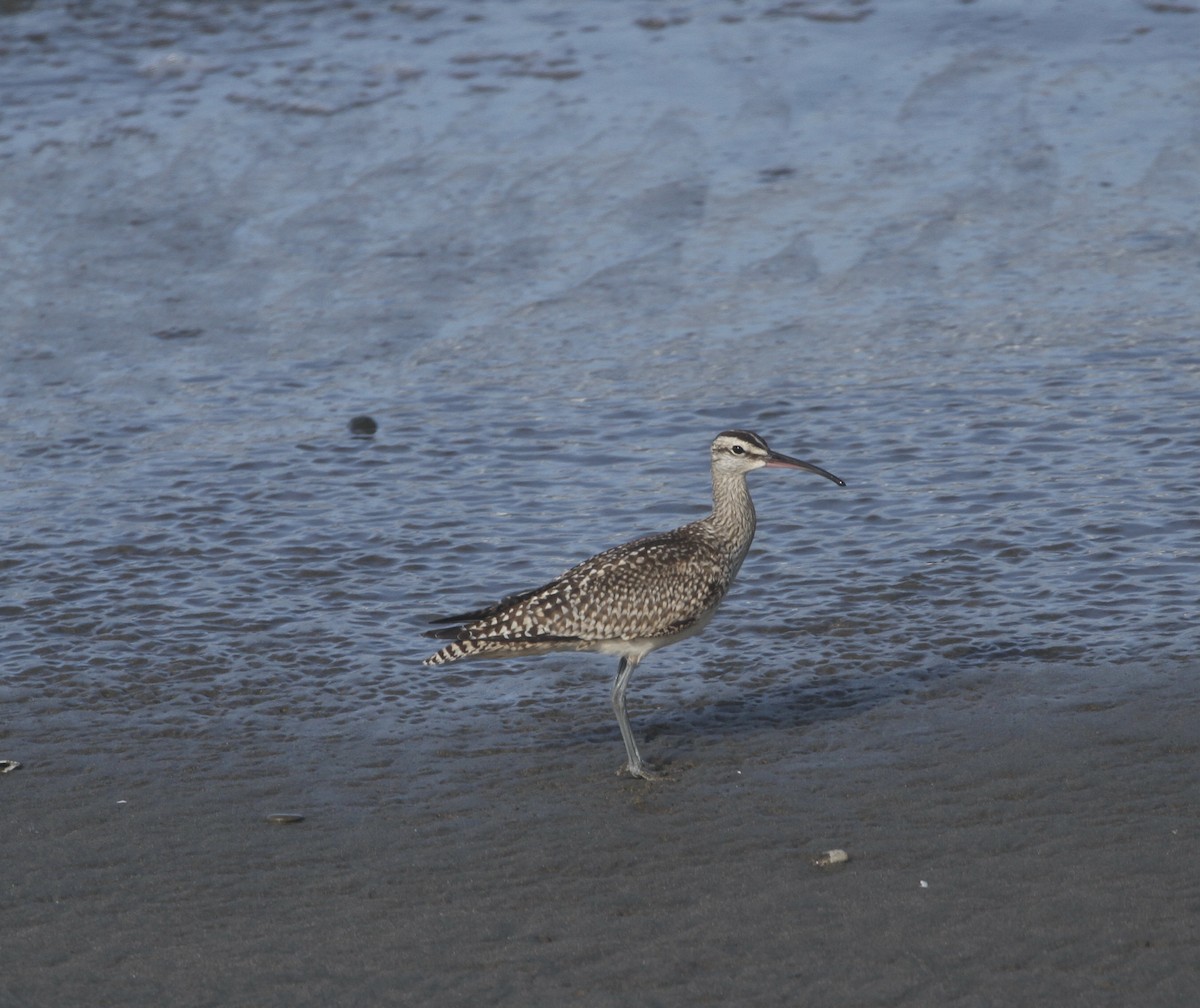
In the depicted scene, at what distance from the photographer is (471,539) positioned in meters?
10.9

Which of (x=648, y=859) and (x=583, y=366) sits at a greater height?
(x=648, y=859)

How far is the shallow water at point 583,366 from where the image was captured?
920 centimetres

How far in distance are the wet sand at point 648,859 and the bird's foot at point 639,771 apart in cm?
6

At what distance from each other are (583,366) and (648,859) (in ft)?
20.9

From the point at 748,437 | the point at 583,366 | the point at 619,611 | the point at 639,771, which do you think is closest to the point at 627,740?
the point at 639,771

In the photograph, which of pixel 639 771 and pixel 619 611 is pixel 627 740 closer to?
pixel 639 771

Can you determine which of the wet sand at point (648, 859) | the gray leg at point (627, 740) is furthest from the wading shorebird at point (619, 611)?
the wet sand at point (648, 859)

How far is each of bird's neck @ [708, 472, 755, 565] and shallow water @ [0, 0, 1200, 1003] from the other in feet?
2.46

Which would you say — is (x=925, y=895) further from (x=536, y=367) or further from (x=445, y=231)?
(x=445, y=231)

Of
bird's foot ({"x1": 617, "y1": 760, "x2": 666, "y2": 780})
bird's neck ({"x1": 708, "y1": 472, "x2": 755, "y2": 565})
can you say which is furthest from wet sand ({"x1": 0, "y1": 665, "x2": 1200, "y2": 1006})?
bird's neck ({"x1": 708, "y1": 472, "x2": 755, "y2": 565})

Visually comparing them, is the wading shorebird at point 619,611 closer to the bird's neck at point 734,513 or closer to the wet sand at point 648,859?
the bird's neck at point 734,513

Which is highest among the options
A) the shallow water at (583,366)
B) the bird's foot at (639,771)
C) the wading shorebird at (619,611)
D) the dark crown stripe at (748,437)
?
the dark crown stripe at (748,437)

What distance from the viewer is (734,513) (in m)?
8.91

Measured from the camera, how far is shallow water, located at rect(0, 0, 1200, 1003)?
9195mm
